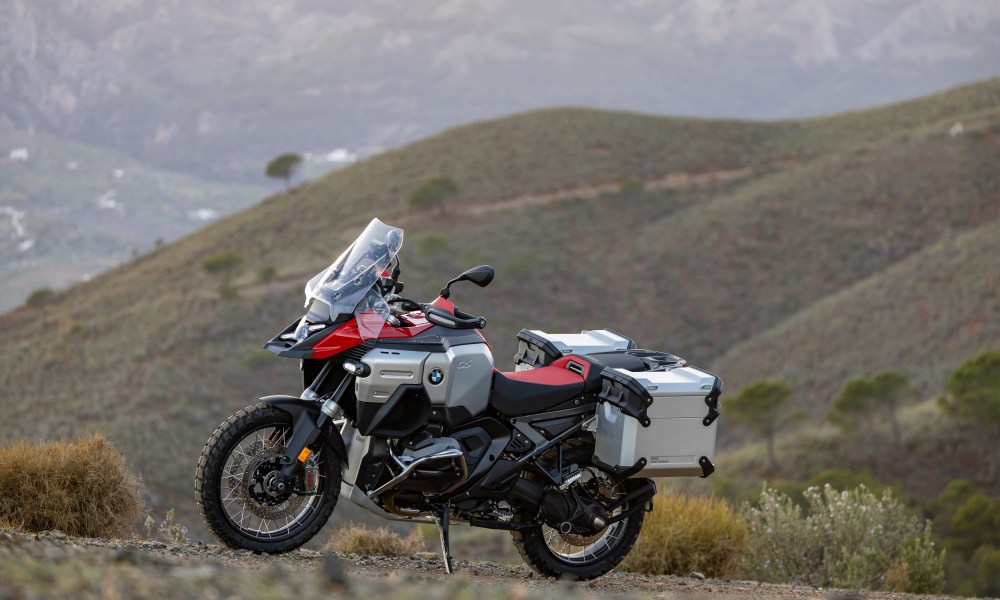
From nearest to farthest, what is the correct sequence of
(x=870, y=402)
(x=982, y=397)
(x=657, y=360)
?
(x=657, y=360)
(x=982, y=397)
(x=870, y=402)

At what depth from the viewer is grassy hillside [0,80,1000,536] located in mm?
39562

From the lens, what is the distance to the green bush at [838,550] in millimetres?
10414

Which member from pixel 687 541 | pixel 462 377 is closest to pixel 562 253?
pixel 687 541

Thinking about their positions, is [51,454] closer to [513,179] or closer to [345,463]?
[345,463]

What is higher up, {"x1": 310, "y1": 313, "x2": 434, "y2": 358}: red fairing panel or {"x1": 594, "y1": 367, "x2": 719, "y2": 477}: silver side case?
{"x1": 310, "y1": 313, "x2": 434, "y2": 358}: red fairing panel

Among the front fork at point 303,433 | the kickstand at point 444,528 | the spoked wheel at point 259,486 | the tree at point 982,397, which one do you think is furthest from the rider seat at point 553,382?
the tree at point 982,397

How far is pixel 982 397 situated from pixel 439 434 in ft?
85.7

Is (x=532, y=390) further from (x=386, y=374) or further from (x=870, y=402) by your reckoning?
(x=870, y=402)

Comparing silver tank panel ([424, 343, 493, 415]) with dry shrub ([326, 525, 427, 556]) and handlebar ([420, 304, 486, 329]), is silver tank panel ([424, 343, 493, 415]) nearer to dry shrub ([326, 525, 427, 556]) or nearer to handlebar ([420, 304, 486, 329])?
handlebar ([420, 304, 486, 329])

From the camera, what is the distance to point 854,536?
10.9 metres

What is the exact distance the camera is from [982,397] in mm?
29031

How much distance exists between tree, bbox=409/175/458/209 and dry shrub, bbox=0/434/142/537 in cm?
4690

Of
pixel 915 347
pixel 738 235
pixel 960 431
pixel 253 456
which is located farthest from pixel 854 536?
pixel 738 235

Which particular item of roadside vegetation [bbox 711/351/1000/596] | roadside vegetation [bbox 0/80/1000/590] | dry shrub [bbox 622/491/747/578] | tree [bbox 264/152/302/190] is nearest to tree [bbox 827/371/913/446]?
roadside vegetation [bbox 711/351/1000/596]
